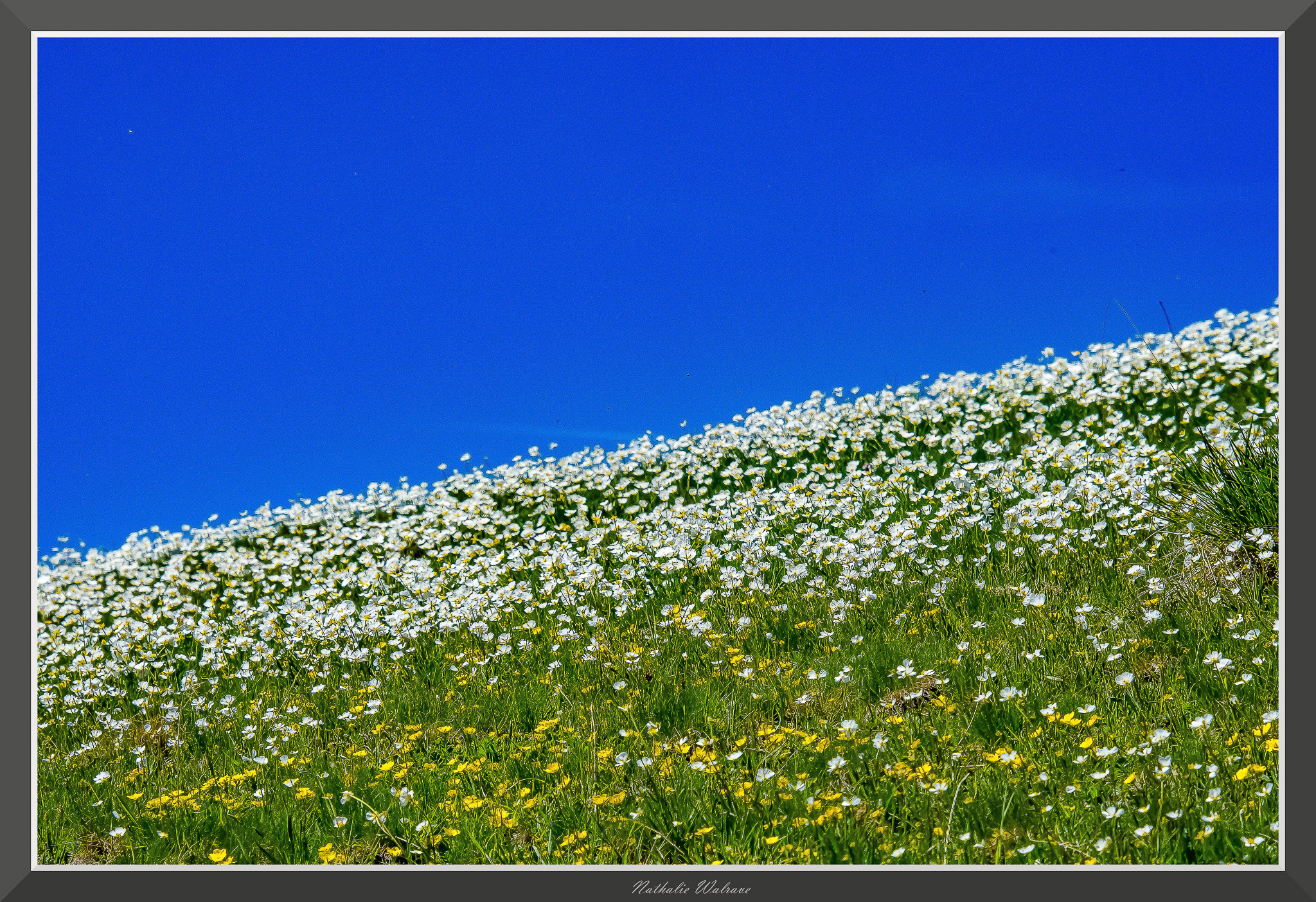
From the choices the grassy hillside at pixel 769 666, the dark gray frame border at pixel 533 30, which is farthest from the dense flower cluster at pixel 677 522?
the dark gray frame border at pixel 533 30

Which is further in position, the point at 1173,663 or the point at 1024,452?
the point at 1024,452

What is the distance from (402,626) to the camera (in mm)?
8914

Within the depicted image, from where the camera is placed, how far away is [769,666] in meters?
6.36

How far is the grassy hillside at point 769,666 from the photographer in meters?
4.36

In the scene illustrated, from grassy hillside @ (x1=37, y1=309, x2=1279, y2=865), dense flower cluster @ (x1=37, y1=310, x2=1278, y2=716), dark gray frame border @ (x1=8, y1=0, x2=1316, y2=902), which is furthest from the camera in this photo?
dense flower cluster @ (x1=37, y1=310, x2=1278, y2=716)

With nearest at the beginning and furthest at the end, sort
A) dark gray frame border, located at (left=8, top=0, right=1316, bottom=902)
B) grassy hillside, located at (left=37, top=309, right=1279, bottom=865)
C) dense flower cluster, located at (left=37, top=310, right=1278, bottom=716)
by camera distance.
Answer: dark gray frame border, located at (left=8, top=0, right=1316, bottom=902) < grassy hillside, located at (left=37, top=309, right=1279, bottom=865) < dense flower cluster, located at (left=37, top=310, right=1278, bottom=716)

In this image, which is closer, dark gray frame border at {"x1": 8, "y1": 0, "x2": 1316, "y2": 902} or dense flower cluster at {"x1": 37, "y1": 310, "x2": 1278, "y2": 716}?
dark gray frame border at {"x1": 8, "y1": 0, "x2": 1316, "y2": 902}

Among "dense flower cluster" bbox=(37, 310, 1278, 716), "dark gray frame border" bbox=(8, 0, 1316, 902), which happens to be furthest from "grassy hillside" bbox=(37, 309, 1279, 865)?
"dark gray frame border" bbox=(8, 0, 1316, 902)

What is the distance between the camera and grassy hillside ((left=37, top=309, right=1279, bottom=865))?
14.3ft

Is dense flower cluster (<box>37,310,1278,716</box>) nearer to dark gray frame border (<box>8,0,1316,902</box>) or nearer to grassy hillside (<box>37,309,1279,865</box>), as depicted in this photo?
grassy hillside (<box>37,309,1279,865</box>)

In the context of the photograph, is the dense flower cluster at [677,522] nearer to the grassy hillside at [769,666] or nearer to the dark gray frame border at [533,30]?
the grassy hillside at [769,666]
